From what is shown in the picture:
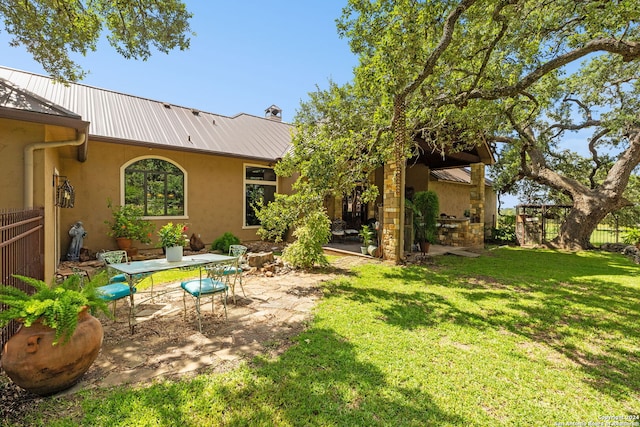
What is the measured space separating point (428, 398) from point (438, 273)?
17.3 feet

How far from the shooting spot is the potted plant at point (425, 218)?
9.76 m

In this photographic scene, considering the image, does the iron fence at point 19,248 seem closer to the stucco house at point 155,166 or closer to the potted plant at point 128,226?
the stucco house at point 155,166

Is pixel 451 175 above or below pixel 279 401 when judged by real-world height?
above

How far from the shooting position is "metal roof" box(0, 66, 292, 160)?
896 centimetres

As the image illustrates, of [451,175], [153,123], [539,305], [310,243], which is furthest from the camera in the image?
[451,175]

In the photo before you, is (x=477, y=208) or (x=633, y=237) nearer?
(x=633, y=237)

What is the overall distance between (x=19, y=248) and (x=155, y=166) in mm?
6988

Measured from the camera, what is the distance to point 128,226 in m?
8.47

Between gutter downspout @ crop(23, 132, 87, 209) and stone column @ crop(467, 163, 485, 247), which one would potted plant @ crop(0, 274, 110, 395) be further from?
stone column @ crop(467, 163, 485, 247)

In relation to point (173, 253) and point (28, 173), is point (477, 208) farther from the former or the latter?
point (28, 173)

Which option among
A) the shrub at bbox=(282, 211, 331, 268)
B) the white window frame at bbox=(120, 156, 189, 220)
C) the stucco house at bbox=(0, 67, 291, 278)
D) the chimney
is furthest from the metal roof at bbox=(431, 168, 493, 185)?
the white window frame at bbox=(120, 156, 189, 220)

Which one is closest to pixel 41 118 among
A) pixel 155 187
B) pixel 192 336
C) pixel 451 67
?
pixel 192 336

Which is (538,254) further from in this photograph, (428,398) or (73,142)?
(73,142)

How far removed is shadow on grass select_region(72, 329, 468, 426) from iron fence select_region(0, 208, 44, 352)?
1.55m
